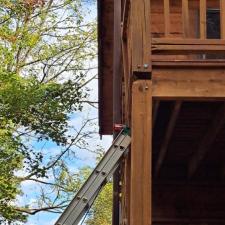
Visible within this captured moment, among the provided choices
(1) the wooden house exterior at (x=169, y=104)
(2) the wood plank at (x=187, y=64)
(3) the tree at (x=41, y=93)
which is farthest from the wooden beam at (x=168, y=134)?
(3) the tree at (x=41, y=93)

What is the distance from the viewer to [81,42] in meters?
20.0

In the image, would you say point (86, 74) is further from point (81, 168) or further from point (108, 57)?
point (108, 57)

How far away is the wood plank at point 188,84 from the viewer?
4.60 meters

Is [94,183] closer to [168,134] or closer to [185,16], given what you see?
[168,134]

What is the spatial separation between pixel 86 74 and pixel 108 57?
903 cm

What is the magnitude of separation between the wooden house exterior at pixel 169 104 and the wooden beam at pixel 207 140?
12mm

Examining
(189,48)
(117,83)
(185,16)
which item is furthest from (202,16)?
(117,83)

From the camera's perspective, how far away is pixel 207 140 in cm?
632

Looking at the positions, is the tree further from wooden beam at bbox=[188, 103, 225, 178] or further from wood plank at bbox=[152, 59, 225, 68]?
wood plank at bbox=[152, 59, 225, 68]

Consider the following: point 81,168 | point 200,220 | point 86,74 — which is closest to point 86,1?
point 86,74

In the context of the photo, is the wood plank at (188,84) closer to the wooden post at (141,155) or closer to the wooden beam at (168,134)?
the wooden post at (141,155)

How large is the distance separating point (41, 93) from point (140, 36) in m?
9.82

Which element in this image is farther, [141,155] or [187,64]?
[187,64]

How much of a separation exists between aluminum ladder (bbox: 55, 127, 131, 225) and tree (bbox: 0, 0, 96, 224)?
8403 millimetres
